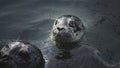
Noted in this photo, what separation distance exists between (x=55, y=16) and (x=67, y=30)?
6.76ft

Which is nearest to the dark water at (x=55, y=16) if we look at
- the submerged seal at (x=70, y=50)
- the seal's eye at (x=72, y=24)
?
the submerged seal at (x=70, y=50)

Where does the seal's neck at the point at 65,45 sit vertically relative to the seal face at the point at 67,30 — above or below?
below

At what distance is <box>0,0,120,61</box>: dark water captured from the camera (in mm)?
9406

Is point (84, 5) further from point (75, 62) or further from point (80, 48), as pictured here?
point (75, 62)

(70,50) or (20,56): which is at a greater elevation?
(20,56)

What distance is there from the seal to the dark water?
1950mm

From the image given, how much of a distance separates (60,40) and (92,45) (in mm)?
1165

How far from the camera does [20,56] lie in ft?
22.6

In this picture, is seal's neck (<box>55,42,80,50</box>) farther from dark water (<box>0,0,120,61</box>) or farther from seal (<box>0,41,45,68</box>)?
seal (<box>0,41,45,68</box>)

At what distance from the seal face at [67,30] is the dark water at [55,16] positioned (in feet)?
1.38

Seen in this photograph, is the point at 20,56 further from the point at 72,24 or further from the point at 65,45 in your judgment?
the point at 72,24

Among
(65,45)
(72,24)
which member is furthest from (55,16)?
(65,45)

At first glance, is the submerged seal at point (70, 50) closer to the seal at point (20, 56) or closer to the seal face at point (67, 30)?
the seal face at point (67, 30)

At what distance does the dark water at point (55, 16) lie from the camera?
370 inches
